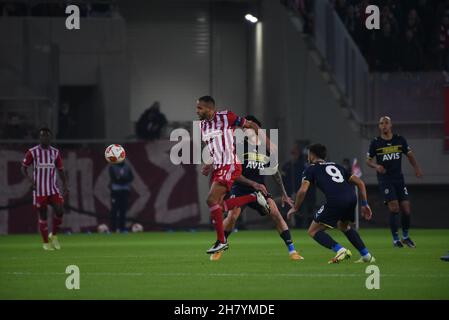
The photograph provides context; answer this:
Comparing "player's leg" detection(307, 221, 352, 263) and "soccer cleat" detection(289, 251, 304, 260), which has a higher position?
"player's leg" detection(307, 221, 352, 263)

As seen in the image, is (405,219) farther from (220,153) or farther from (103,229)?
(103,229)

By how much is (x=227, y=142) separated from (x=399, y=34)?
1502 cm

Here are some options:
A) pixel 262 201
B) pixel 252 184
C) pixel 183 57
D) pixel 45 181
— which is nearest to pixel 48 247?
pixel 45 181

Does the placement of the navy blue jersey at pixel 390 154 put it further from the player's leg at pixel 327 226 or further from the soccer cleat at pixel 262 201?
the player's leg at pixel 327 226

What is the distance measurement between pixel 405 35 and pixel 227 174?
15073mm

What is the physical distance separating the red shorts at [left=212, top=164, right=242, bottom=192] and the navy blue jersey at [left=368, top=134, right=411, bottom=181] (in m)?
4.82

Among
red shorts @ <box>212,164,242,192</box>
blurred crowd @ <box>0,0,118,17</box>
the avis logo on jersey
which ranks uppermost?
blurred crowd @ <box>0,0,118,17</box>

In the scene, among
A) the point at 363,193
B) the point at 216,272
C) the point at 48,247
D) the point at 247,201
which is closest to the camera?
the point at 216,272

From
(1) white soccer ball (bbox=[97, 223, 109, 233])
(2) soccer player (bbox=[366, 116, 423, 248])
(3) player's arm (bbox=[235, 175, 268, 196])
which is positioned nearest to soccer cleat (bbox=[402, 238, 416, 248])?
(2) soccer player (bbox=[366, 116, 423, 248])

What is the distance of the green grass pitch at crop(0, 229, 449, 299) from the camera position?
1244 centimetres

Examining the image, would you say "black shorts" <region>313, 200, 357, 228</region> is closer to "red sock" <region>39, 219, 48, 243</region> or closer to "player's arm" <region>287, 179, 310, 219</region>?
"player's arm" <region>287, 179, 310, 219</region>

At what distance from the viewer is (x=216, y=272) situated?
15.1m

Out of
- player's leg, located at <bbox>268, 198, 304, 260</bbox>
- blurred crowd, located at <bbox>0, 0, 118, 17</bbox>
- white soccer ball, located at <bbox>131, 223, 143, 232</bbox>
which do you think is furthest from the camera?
blurred crowd, located at <bbox>0, 0, 118, 17</bbox>

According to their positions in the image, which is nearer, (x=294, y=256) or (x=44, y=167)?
(x=294, y=256)
